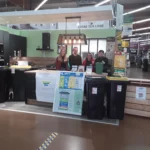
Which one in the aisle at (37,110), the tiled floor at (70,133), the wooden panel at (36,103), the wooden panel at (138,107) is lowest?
the tiled floor at (70,133)

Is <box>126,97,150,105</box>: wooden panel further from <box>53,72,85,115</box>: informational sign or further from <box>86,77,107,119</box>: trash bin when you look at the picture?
<box>53,72,85,115</box>: informational sign

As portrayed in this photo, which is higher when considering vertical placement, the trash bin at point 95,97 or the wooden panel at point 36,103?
the trash bin at point 95,97

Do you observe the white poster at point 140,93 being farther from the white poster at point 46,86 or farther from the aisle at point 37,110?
the white poster at point 46,86

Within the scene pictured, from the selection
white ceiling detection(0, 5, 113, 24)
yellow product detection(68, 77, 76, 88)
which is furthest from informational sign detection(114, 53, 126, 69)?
white ceiling detection(0, 5, 113, 24)

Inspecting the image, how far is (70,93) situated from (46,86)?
0.81 metres

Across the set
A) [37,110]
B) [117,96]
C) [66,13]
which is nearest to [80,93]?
[117,96]

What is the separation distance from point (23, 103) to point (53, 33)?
558cm

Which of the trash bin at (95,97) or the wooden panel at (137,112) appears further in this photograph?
the wooden panel at (137,112)

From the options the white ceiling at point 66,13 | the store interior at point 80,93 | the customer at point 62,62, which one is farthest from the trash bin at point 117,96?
the white ceiling at point 66,13

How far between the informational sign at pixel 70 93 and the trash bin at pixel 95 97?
208 millimetres

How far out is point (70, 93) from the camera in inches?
169

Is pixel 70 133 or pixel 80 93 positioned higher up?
pixel 80 93

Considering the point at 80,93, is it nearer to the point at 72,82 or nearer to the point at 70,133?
the point at 72,82

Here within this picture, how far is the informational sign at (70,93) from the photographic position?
4254 millimetres
